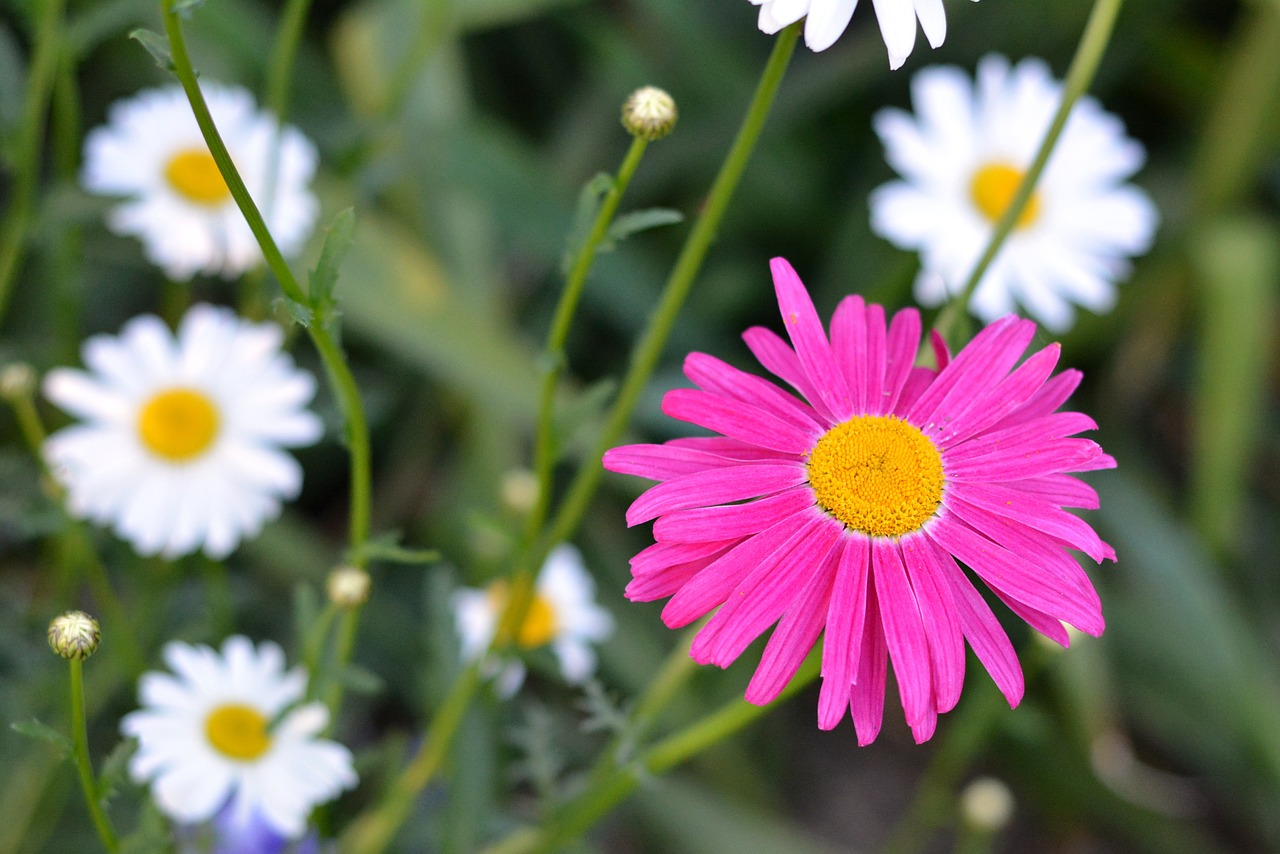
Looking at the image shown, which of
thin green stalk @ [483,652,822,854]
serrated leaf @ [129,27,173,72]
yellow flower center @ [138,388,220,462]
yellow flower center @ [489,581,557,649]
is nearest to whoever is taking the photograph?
serrated leaf @ [129,27,173,72]

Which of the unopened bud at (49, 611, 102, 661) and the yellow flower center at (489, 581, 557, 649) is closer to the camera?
the unopened bud at (49, 611, 102, 661)

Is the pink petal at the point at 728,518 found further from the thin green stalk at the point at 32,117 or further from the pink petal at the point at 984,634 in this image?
the thin green stalk at the point at 32,117

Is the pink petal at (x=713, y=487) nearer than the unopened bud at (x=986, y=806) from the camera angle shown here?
Yes

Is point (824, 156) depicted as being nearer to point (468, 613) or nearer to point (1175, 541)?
point (1175, 541)

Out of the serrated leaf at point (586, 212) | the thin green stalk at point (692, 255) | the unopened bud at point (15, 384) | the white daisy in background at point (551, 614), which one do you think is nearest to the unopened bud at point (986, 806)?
the white daisy in background at point (551, 614)

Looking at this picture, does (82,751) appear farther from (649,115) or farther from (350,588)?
(649,115)

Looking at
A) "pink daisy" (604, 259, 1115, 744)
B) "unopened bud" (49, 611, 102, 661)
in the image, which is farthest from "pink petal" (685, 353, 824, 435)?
"unopened bud" (49, 611, 102, 661)

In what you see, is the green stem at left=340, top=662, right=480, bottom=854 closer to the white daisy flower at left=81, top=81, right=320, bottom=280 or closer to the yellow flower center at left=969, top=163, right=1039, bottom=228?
the white daisy flower at left=81, top=81, right=320, bottom=280
